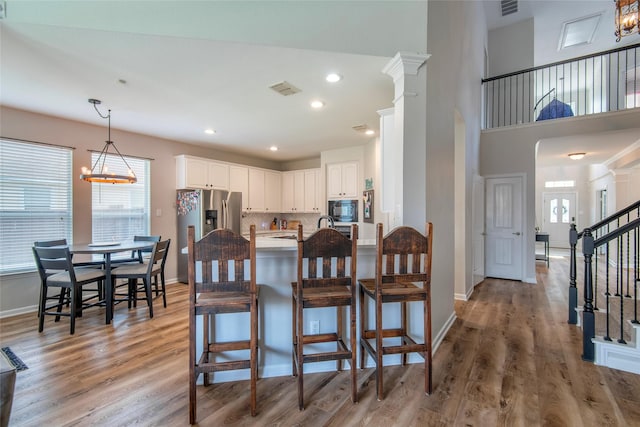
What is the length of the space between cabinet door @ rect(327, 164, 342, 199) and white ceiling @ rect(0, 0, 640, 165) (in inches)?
80.1

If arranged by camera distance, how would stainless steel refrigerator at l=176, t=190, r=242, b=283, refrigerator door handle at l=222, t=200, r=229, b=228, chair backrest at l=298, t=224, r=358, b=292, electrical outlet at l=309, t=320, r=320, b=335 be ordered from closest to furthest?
chair backrest at l=298, t=224, r=358, b=292 < electrical outlet at l=309, t=320, r=320, b=335 < stainless steel refrigerator at l=176, t=190, r=242, b=283 < refrigerator door handle at l=222, t=200, r=229, b=228

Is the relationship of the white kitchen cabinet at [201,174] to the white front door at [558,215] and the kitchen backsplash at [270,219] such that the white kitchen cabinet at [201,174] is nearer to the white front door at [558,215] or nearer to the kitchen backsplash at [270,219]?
the kitchen backsplash at [270,219]

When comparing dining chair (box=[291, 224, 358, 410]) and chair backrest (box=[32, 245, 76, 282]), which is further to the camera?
chair backrest (box=[32, 245, 76, 282])

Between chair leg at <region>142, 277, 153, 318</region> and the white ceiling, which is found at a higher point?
the white ceiling

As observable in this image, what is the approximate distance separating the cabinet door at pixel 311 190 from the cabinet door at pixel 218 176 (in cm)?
173

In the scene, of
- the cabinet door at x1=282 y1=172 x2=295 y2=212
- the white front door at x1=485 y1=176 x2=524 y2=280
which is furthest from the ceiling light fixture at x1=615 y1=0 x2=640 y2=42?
the cabinet door at x1=282 y1=172 x2=295 y2=212

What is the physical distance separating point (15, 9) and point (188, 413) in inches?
118

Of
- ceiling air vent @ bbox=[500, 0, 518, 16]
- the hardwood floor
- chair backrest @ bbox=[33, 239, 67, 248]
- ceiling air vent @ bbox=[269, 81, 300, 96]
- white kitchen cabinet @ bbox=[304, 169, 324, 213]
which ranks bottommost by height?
the hardwood floor

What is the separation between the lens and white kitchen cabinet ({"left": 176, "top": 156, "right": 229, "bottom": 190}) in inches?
201

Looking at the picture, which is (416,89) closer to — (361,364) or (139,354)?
(361,364)

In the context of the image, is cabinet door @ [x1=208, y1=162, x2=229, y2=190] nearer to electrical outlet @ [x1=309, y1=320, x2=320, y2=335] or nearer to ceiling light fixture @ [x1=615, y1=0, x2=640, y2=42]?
electrical outlet @ [x1=309, y1=320, x2=320, y2=335]

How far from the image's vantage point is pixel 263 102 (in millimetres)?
3410

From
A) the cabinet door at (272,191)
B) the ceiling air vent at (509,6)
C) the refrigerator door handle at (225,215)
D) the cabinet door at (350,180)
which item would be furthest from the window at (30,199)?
the ceiling air vent at (509,6)

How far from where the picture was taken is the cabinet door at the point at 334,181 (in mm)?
5797
